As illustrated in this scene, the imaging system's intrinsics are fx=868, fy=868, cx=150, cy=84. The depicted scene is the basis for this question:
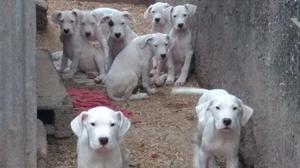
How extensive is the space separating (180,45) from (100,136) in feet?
11.9

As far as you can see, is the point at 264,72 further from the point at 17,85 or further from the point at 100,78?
the point at 100,78

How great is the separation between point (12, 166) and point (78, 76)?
3.11 meters

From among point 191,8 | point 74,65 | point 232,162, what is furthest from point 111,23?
point 232,162

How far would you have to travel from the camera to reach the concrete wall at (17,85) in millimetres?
A: 5543

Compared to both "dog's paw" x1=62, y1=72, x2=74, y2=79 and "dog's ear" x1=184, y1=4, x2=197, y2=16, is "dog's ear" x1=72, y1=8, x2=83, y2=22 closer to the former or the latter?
"dog's paw" x1=62, y1=72, x2=74, y2=79

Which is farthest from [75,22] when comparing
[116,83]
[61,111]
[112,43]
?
[61,111]

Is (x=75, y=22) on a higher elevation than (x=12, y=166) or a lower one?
higher

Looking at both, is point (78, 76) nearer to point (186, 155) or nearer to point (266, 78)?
point (186, 155)

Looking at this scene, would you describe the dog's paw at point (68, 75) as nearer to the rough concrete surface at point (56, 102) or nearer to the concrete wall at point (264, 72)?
the rough concrete surface at point (56, 102)

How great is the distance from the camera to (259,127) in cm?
604

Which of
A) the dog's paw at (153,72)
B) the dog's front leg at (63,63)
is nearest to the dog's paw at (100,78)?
the dog's front leg at (63,63)

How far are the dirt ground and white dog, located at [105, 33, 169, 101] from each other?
5.1 inches

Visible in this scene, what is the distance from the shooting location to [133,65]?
26.5 feet

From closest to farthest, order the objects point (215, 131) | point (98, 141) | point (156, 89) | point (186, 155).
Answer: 1. point (98, 141)
2. point (215, 131)
3. point (186, 155)
4. point (156, 89)
